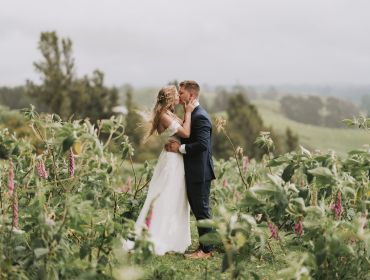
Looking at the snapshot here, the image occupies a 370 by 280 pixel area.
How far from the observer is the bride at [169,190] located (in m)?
6.96

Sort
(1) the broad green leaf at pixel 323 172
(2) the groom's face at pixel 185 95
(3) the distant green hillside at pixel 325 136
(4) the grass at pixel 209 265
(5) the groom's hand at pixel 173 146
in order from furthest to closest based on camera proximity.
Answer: (3) the distant green hillside at pixel 325 136 → (5) the groom's hand at pixel 173 146 → (2) the groom's face at pixel 185 95 → (4) the grass at pixel 209 265 → (1) the broad green leaf at pixel 323 172

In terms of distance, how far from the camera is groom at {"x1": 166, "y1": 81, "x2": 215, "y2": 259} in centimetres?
691

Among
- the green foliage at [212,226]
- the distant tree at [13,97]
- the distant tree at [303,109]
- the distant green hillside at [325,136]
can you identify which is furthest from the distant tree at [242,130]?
the distant tree at [303,109]

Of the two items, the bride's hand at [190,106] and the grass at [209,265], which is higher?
the bride's hand at [190,106]

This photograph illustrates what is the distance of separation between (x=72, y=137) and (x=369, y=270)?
10.4 ft

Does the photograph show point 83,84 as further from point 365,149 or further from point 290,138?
point 365,149

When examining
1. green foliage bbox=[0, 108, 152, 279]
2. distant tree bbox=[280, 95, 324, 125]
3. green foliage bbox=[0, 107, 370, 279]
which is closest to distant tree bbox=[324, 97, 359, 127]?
distant tree bbox=[280, 95, 324, 125]

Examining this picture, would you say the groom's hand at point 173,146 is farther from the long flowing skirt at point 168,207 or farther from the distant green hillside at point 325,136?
the distant green hillside at point 325,136

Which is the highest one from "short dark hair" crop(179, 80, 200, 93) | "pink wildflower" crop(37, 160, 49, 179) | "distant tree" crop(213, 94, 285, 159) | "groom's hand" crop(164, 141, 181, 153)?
"short dark hair" crop(179, 80, 200, 93)

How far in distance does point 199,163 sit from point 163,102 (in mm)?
816

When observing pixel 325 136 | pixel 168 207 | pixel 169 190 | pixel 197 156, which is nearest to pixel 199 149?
pixel 197 156

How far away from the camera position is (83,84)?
162 feet

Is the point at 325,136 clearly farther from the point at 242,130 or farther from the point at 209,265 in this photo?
the point at 209,265

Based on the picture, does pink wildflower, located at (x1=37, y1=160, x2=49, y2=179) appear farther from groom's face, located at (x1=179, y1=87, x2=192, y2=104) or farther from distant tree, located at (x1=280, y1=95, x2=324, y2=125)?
distant tree, located at (x1=280, y1=95, x2=324, y2=125)
